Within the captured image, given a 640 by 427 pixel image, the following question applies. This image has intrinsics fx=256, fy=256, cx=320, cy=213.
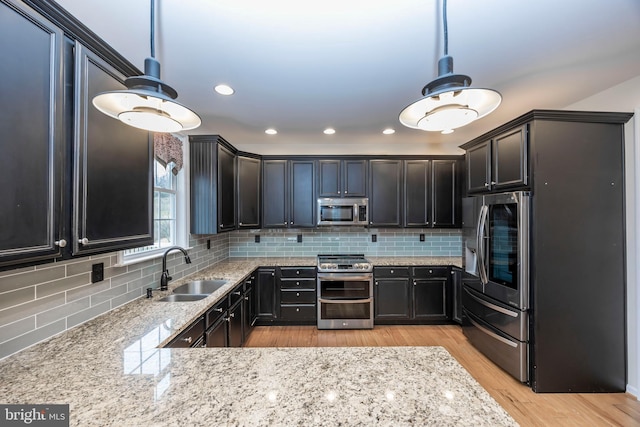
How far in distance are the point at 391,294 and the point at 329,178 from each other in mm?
1852

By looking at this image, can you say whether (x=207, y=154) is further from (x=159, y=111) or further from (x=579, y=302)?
(x=579, y=302)

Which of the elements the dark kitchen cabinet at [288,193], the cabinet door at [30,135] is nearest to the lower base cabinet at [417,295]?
the dark kitchen cabinet at [288,193]

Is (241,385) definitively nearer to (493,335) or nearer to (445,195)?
(493,335)

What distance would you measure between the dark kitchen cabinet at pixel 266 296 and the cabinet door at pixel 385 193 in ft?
5.43

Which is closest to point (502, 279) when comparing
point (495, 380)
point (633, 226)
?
point (495, 380)

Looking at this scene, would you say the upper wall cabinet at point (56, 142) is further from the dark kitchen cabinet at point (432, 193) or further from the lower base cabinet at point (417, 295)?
the dark kitchen cabinet at point (432, 193)

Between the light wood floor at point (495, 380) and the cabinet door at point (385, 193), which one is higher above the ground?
the cabinet door at point (385, 193)

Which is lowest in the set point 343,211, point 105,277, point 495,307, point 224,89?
point 495,307

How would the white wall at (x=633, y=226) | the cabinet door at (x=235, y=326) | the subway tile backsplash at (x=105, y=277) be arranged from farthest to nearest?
1. the cabinet door at (x=235, y=326)
2. the white wall at (x=633, y=226)
3. the subway tile backsplash at (x=105, y=277)

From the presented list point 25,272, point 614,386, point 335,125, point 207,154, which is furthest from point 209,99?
point 614,386

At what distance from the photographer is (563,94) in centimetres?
234

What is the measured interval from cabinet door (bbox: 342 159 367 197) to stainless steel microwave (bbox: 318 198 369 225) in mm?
159

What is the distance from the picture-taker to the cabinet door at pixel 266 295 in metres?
3.48

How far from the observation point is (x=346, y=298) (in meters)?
3.39
